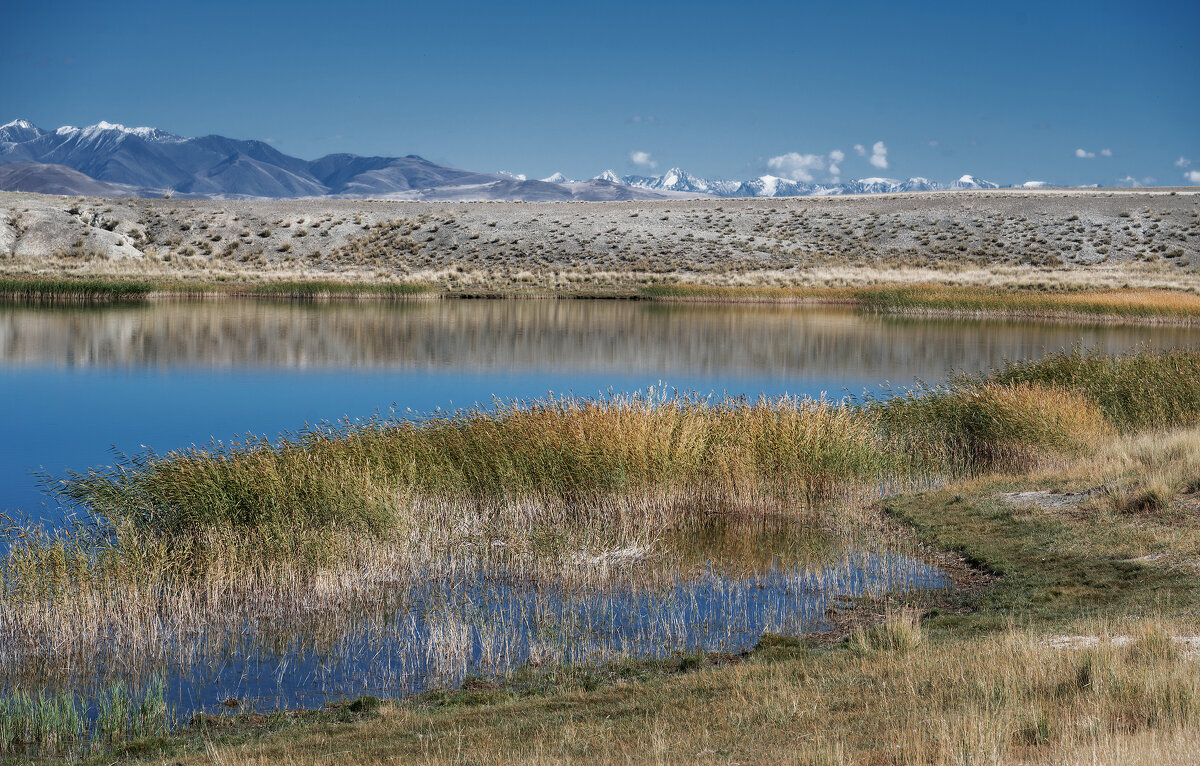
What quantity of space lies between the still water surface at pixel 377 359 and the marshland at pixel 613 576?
318 millimetres

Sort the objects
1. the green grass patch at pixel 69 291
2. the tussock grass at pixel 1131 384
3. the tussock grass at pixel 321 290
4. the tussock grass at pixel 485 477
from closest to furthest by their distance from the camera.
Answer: the tussock grass at pixel 485 477
the tussock grass at pixel 1131 384
the green grass patch at pixel 69 291
the tussock grass at pixel 321 290

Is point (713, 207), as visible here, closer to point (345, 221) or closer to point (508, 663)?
point (345, 221)

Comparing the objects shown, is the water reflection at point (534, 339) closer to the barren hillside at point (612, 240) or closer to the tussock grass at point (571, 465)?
the tussock grass at point (571, 465)

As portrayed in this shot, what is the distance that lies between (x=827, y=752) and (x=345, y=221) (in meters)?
96.7

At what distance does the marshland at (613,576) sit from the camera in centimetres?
675

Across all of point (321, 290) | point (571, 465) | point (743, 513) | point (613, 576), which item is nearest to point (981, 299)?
point (321, 290)

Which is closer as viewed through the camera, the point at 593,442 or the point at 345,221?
the point at 593,442

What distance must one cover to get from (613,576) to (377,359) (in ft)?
80.6

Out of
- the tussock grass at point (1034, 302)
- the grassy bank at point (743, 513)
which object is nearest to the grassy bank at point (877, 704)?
the grassy bank at point (743, 513)

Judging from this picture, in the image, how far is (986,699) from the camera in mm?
6312

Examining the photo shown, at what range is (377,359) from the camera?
35406 mm

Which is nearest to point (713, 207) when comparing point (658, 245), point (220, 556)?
point (658, 245)

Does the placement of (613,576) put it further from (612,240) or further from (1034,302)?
(612,240)

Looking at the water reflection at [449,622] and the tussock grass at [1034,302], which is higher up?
the tussock grass at [1034,302]
